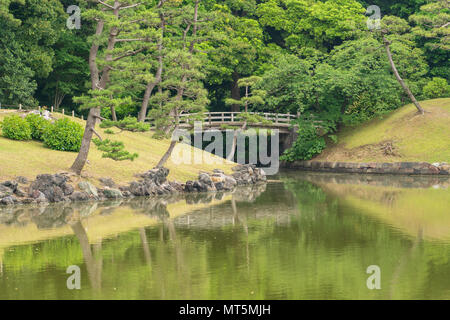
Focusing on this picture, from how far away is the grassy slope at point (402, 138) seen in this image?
40.6 metres

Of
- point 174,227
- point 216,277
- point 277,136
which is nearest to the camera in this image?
point 216,277

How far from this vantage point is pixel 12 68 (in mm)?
37781

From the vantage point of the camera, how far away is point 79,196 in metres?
24.1

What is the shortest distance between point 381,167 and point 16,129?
23.0 m

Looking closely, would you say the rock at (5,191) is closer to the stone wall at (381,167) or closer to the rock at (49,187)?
the rock at (49,187)

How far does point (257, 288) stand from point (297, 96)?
117ft

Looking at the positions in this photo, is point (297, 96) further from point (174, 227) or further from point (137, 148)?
point (174, 227)

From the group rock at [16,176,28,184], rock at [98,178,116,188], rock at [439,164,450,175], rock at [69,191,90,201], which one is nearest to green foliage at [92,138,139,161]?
rock at [98,178,116,188]

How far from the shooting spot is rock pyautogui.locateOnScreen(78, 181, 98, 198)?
965 inches

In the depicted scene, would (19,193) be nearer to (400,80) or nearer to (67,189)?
(67,189)

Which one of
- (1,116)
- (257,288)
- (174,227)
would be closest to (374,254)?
(257,288)

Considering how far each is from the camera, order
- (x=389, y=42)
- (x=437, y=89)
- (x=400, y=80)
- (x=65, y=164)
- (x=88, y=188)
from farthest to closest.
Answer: (x=437, y=89)
(x=389, y=42)
(x=400, y=80)
(x=65, y=164)
(x=88, y=188)

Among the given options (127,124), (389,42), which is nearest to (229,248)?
(127,124)

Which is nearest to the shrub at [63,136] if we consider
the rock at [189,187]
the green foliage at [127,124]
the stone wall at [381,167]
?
the green foliage at [127,124]
